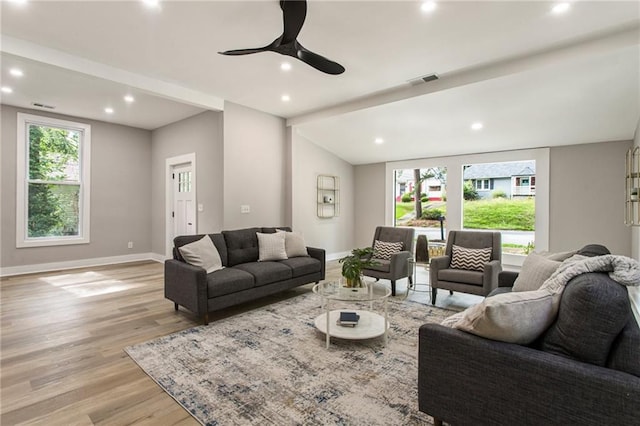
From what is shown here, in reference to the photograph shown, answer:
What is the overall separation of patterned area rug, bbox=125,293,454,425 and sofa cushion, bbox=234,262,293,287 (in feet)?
1.78

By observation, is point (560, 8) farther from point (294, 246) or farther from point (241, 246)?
point (241, 246)

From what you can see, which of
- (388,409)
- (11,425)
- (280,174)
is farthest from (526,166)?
(11,425)

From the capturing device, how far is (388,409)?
1.90 m

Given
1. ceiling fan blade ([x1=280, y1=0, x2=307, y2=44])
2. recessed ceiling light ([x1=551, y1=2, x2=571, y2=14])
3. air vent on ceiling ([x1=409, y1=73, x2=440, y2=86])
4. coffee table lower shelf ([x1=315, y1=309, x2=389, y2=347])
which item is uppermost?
air vent on ceiling ([x1=409, y1=73, x2=440, y2=86])

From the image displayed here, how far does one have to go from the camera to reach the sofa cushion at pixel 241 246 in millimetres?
4145

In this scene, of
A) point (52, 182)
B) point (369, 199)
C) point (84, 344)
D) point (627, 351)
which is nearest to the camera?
point (627, 351)

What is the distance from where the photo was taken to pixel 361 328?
2848 mm

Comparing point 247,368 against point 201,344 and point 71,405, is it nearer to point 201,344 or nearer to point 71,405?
point 201,344

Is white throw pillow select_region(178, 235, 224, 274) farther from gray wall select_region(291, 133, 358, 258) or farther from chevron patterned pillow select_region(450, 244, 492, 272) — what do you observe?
chevron patterned pillow select_region(450, 244, 492, 272)

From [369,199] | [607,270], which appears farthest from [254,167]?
[607,270]

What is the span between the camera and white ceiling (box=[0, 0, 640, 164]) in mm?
2791

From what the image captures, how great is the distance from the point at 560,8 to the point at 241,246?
4.14 m

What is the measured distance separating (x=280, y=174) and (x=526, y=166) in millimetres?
4434

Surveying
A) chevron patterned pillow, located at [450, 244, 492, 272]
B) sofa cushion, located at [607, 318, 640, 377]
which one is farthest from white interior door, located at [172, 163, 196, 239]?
sofa cushion, located at [607, 318, 640, 377]
